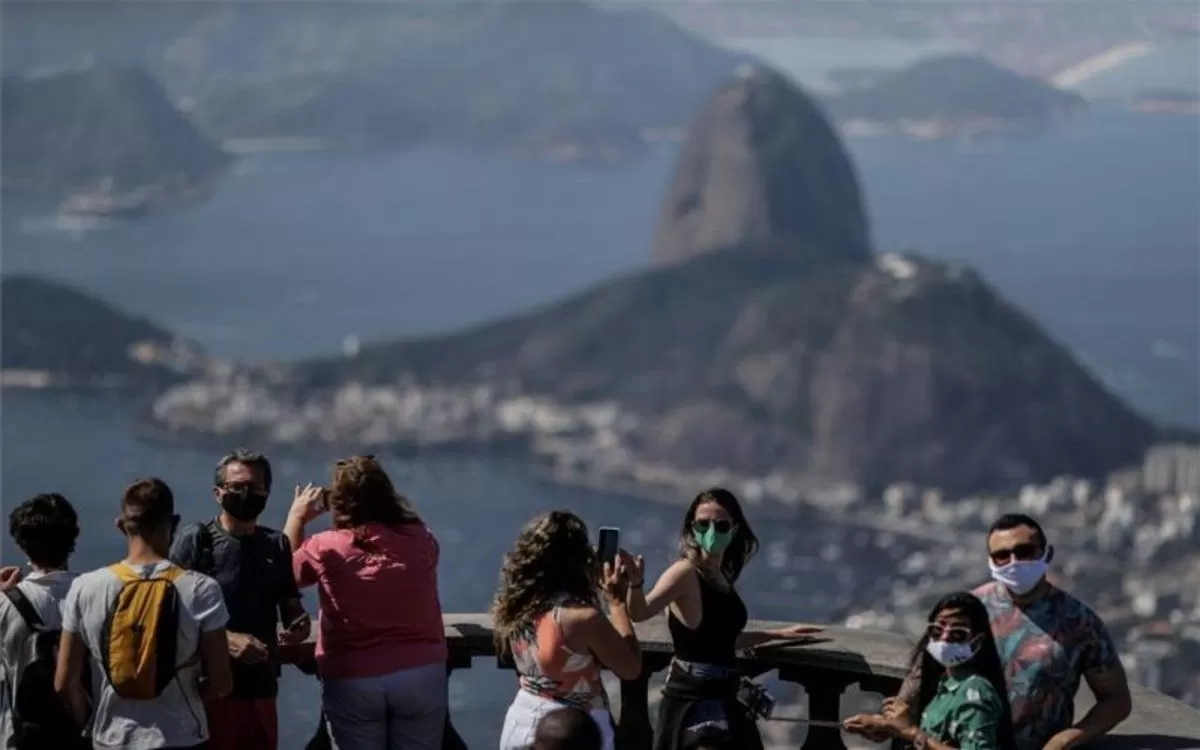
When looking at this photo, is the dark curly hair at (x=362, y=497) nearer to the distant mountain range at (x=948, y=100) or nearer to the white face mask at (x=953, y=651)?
the white face mask at (x=953, y=651)

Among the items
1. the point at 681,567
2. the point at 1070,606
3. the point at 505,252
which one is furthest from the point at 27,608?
the point at 505,252

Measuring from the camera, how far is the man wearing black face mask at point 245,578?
22.2 ft

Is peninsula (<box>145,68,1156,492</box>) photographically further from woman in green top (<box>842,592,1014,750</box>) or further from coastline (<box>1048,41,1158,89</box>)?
woman in green top (<box>842,592,1014,750</box>)

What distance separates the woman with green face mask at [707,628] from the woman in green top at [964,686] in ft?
2.51

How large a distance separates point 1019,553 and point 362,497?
205 centimetres

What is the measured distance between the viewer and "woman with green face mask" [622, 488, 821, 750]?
6789mm

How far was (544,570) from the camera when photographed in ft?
21.0

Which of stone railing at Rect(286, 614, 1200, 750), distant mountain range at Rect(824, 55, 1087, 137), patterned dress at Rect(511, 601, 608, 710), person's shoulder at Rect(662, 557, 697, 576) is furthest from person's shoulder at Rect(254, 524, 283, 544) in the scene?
distant mountain range at Rect(824, 55, 1087, 137)

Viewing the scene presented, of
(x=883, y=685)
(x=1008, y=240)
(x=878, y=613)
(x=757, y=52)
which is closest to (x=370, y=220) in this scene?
(x=757, y=52)

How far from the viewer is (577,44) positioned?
611 feet

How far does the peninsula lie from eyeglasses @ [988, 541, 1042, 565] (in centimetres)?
13952

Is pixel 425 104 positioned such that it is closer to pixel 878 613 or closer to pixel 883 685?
pixel 878 613

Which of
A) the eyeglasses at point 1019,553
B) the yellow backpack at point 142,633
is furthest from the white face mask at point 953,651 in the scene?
the yellow backpack at point 142,633

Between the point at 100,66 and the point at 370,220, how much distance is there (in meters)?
24.5
